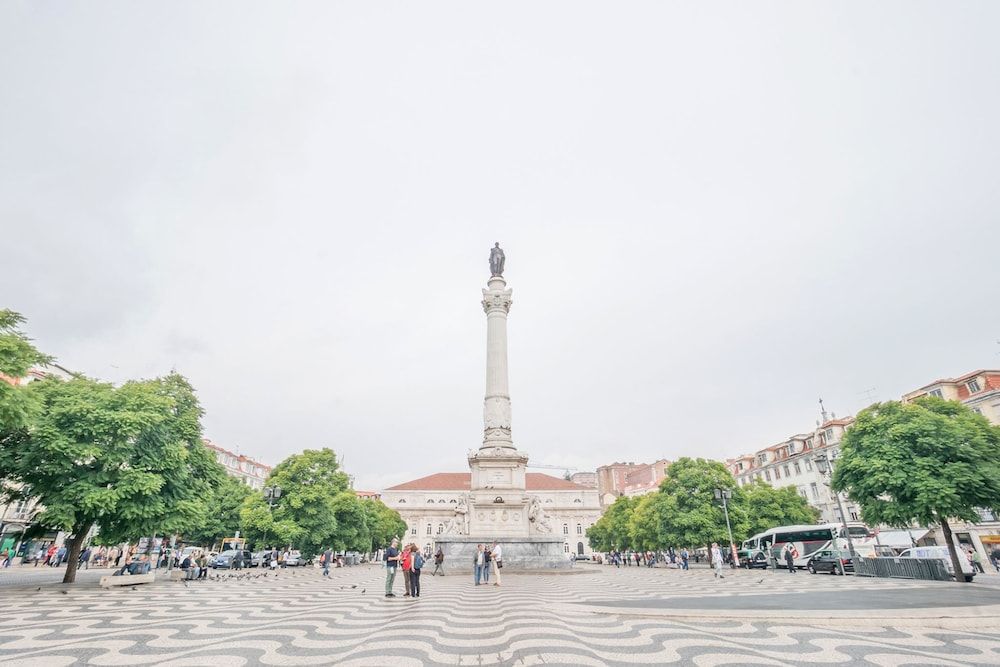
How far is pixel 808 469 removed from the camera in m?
59.4

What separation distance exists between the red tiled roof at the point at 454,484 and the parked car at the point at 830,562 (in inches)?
2659

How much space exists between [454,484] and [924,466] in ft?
276

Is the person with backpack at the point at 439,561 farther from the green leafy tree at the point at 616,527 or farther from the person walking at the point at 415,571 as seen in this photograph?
the green leafy tree at the point at 616,527

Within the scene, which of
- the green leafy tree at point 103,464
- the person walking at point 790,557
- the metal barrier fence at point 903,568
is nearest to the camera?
the green leafy tree at point 103,464

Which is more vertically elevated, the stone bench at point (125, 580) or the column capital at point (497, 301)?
the column capital at point (497, 301)

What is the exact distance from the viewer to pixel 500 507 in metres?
30.9

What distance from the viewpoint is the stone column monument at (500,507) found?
29359 millimetres

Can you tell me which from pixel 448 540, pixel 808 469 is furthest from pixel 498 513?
pixel 808 469

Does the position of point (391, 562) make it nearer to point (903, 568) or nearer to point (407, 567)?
point (407, 567)

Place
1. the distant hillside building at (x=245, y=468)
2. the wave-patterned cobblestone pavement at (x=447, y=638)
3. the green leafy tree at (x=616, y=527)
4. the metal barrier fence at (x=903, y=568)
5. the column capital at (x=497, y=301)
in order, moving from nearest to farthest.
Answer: the wave-patterned cobblestone pavement at (x=447, y=638), the metal barrier fence at (x=903, y=568), the column capital at (x=497, y=301), the green leafy tree at (x=616, y=527), the distant hillside building at (x=245, y=468)

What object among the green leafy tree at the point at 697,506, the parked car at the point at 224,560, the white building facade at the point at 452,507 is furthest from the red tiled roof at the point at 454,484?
the parked car at the point at 224,560

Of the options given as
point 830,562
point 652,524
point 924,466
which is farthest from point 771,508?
point 924,466

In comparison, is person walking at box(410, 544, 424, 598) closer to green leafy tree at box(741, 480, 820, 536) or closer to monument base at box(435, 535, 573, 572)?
monument base at box(435, 535, 573, 572)

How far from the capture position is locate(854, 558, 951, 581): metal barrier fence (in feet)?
68.6
